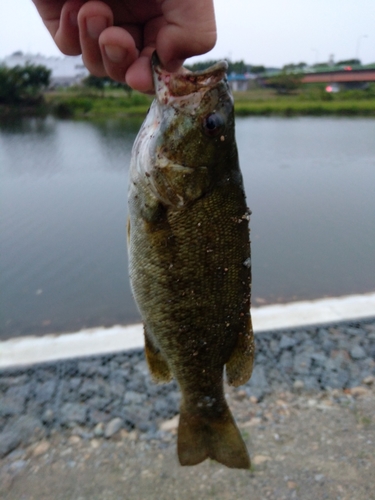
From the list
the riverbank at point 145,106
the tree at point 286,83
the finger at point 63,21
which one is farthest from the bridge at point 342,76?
the finger at point 63,21

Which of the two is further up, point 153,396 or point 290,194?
point 153,396

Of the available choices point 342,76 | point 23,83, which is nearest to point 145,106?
point 23,83

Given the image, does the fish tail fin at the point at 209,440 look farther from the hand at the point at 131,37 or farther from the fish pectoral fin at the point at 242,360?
the hand at the point at 131,37

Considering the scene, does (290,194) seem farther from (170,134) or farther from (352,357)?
(170,134)

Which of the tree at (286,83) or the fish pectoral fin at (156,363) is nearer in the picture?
the fish pectoral fin at (156,363)

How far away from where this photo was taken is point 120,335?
421cm

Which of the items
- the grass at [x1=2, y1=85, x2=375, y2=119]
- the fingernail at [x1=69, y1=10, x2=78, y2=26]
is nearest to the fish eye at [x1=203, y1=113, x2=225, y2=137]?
the fingernail at [x1=69, y1=10, x2=78, y2=26]

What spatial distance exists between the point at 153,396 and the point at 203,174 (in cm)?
252

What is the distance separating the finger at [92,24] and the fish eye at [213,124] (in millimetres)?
533

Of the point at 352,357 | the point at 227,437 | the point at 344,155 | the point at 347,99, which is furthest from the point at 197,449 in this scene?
the point at 347,99

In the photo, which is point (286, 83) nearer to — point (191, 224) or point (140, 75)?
point (140, 75)

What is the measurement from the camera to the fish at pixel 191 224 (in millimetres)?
1492

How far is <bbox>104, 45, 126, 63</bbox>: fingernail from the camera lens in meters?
1.56

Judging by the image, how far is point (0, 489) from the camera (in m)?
2.80
